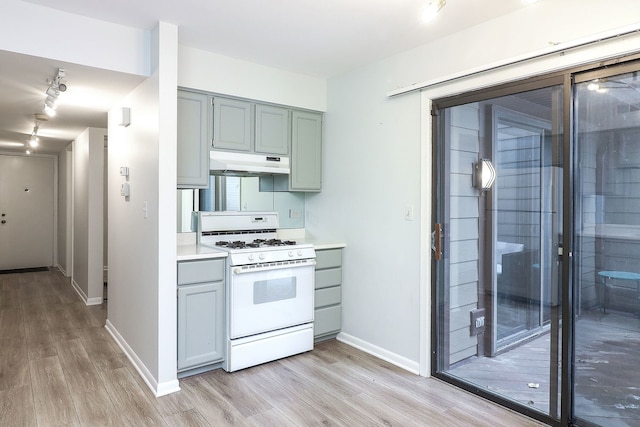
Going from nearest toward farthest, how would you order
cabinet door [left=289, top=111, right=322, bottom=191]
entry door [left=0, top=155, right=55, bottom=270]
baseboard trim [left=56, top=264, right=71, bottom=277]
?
cabinet door [left=289, top=111, right=322, bottom=191], baseboard trim [left=56, top=264, right=71, bottom=277], entry door [left=0, top=155, right=55, bottom=270]

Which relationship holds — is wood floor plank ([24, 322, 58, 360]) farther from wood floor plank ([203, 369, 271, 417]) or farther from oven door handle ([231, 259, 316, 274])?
oven door handle ([231, 259, 316, 274])

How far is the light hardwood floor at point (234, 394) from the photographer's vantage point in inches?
95.2

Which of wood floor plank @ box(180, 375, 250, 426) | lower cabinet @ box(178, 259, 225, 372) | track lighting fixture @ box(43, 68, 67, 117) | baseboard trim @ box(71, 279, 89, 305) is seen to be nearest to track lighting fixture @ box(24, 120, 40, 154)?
track lighting fixture @ box(43, 68, 67, 117)

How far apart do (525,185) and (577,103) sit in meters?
0.53

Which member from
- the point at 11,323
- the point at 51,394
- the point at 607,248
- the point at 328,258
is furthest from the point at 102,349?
the point at 607,248

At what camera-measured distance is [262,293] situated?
10.5 ft

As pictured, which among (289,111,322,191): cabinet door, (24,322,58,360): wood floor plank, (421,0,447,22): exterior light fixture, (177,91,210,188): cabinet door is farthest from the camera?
(289,111,322,191): cabinet door

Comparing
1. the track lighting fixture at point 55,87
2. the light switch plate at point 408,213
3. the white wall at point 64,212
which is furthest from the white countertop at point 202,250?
the white wall at point 64,212

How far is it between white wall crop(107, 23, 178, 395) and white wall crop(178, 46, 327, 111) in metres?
0.38

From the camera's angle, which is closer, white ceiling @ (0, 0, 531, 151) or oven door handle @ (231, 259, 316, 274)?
white ceiling @ (0, 0, 531, 151)

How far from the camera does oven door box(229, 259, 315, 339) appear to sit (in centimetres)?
306

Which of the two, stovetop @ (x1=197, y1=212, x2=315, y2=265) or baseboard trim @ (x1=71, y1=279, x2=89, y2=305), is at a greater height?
stovetop @ (x1=197, y1=212, x2=315, y2=265)

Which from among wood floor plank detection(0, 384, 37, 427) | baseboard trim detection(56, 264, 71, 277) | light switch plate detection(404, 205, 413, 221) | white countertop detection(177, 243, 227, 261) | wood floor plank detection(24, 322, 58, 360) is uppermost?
light switch plate detection(404, 205, 413, 221)

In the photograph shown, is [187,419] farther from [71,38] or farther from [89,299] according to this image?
[89,299]
